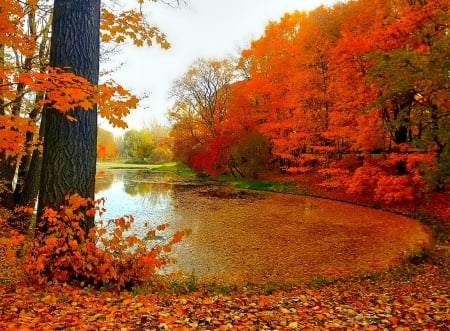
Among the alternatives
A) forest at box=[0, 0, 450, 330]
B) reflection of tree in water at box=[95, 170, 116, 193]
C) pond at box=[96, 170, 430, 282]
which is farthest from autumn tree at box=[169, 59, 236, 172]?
forest at box=[0, 0, 450, 330]

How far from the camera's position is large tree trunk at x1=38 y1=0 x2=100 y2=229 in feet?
15.9

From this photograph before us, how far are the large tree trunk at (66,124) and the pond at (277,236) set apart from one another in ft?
13.0

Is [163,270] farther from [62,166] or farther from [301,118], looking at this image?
[301,118]

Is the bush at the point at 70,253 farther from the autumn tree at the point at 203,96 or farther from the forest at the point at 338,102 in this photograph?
the autumn tree at the point at 203,96

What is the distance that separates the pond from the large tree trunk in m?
3.96

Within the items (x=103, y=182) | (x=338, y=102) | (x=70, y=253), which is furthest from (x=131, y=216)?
(x=103, y=182)

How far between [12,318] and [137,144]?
78458 millimetres

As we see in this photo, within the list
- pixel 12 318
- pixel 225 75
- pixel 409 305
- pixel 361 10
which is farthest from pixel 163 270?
pixel 225 75

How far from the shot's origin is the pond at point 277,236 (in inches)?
331

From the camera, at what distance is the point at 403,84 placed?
9.78 m

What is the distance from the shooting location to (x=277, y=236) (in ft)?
38.8

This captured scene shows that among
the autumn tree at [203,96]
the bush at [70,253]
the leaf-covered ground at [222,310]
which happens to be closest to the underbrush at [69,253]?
the bush at [70,253]

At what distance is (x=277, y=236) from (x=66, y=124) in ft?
28.3

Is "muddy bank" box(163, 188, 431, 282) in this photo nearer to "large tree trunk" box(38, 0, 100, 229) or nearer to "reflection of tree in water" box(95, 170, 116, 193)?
"large tree trunk" box(38, 0, 100, 229)
